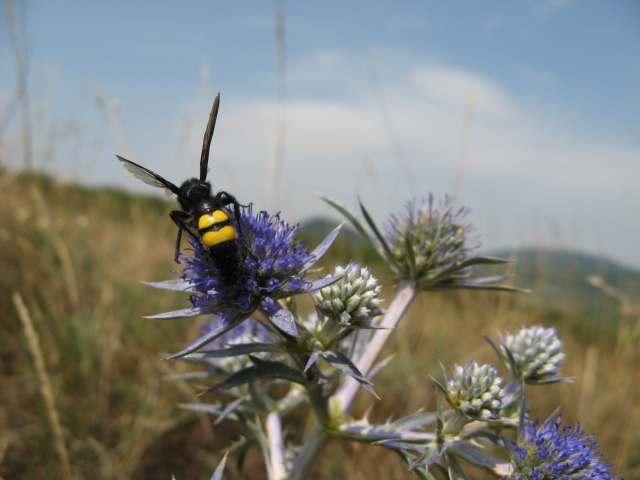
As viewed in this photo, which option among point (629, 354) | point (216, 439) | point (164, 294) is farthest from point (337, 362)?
point (629, 354)

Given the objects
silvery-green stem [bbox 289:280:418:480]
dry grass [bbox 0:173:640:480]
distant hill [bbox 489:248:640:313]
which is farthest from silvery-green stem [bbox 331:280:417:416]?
distant hill [bbox 489:248:640:313]

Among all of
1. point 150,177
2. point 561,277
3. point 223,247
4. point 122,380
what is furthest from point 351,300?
point 561,277

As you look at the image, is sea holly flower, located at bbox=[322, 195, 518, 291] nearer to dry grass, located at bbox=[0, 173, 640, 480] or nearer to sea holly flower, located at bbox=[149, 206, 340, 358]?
sea holly flower, located at bbox=[149, 206, 340, 358]

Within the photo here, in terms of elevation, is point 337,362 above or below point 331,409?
above

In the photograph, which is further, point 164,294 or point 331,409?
point 164,294

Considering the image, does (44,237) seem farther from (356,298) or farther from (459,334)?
(459,334)

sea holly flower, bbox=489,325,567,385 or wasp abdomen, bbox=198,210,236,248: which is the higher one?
wasp abdomen, bbox=198,210,236,248
